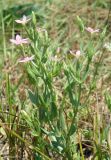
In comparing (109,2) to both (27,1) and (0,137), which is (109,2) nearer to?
(27,1)

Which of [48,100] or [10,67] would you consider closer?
[48,100]

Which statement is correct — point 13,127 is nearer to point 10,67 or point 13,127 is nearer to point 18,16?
point 10,67

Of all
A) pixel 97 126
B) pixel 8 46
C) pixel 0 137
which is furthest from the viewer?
pixel 8 46

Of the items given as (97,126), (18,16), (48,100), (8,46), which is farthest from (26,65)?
(18,16)

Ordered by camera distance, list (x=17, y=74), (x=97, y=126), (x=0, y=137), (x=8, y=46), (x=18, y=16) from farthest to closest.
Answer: (x=18, y=16)
(x=8, y=46)
(x=17, y=74)
(x=0, y=137)
(x=97, y=126)

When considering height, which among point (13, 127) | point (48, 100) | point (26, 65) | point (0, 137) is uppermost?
point (26, 65)

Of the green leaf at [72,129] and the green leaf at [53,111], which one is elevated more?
the green leaf at [53,111]

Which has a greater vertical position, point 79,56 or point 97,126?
point 79,56

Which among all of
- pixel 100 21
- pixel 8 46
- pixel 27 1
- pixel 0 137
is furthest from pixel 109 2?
pixel 0 137

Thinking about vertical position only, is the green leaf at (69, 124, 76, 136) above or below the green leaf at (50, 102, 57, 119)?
below
